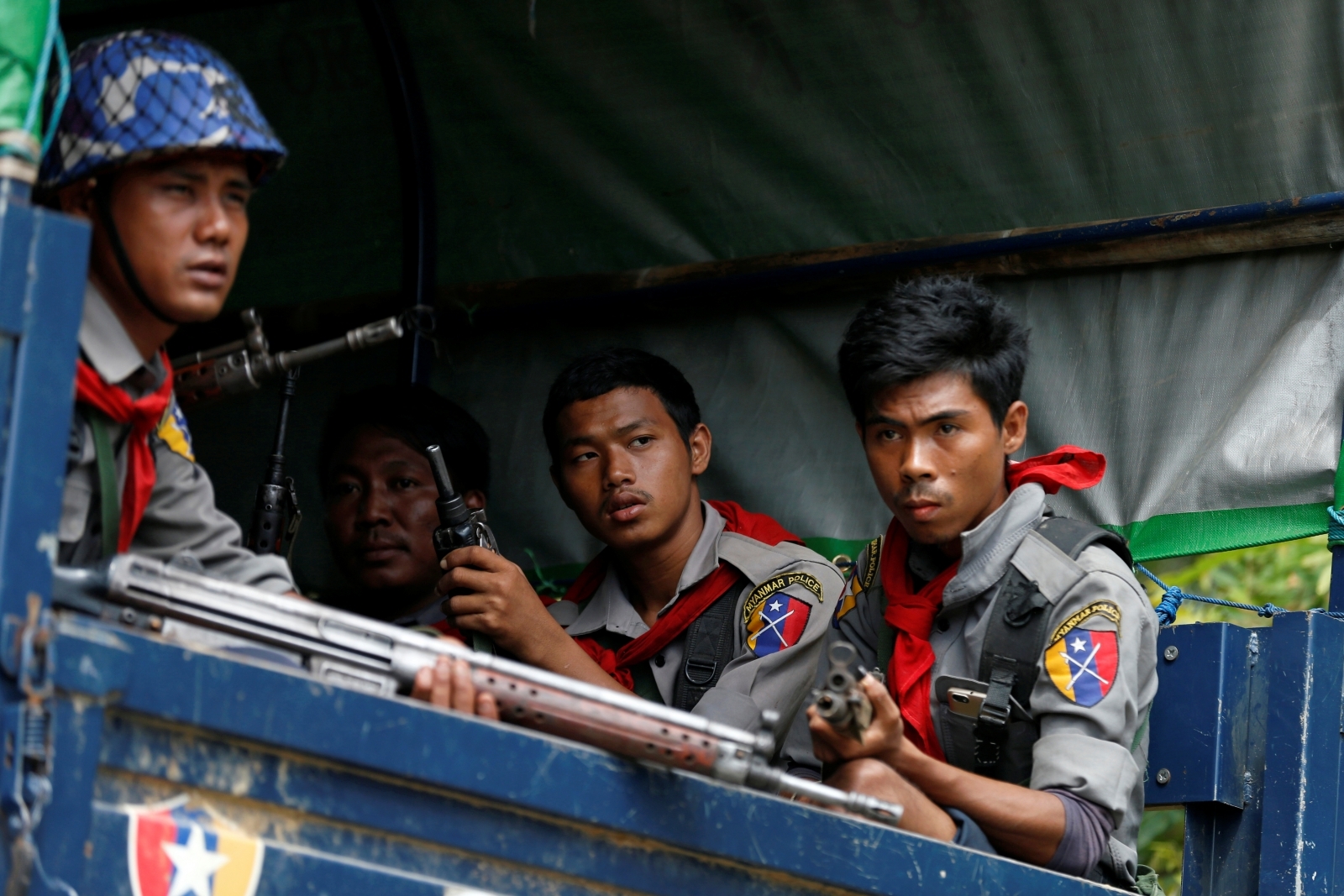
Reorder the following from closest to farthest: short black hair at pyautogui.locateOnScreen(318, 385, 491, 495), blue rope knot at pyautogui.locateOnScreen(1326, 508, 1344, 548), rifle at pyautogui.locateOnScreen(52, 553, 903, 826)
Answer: rifle at pyautogui.locateOnScreen(52, 553, 903, 826), blue rope knot at pyautogui.locateOnScreen(1326, 508, 1344, 548), short black hair at pyautogui.locateOnScreen(318, 385, 491, 495)

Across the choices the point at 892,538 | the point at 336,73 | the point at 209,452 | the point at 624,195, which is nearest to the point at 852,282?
the point at 624,195

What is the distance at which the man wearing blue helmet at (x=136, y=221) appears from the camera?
1968mm

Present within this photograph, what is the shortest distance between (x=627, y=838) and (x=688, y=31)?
7.69ft

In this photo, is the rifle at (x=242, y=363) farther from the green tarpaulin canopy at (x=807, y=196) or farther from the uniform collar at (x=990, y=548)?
the uniform collar at (x=990, y=548)

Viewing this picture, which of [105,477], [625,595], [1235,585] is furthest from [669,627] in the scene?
[1235,585]

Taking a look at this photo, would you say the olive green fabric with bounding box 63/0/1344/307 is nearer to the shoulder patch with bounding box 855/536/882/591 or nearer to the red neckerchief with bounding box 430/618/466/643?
the shoulder patch with bounding box 855/536/882/591

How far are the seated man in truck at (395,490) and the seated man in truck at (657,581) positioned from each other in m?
0.33

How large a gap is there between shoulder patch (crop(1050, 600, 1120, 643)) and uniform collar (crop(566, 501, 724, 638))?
945 mm

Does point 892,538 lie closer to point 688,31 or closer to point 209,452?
point 688,31

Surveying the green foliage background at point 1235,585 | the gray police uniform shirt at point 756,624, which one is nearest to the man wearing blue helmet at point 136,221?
the gray police uniform shirt at point 756,624

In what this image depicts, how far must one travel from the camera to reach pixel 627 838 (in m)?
1.85

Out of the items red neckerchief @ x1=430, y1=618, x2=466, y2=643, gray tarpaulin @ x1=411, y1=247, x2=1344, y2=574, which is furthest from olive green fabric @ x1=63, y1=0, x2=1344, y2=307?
red neckerchief @ x1=430, y1=618, x2=466, y2=643

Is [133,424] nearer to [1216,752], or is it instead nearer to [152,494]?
[152,494]

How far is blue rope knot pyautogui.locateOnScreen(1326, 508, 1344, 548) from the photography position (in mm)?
2887
